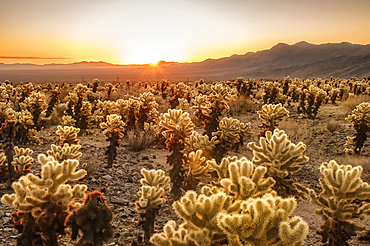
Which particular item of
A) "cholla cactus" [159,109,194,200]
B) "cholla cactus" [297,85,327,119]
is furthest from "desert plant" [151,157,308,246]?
"cholla cactus" [297,85,327,119]

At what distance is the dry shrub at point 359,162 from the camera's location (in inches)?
234

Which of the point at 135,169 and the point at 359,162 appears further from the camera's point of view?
the point at 359,162

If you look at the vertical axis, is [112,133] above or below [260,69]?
below

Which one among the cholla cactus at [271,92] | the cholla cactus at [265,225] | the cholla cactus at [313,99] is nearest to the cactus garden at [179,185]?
the cholla cactus at [265,225]

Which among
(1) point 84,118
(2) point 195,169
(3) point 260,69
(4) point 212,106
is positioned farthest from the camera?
(3) point 260,69

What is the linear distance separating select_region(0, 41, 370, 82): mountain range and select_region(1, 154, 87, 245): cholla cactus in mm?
75346

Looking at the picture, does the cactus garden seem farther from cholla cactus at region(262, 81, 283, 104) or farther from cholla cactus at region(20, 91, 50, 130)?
cholla cactus at region(262, 81, 283, 104)

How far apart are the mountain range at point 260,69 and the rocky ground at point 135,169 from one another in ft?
228

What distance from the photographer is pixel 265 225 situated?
137cm

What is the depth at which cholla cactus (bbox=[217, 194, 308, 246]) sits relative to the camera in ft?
4.28

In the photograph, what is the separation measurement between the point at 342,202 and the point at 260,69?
121506mm

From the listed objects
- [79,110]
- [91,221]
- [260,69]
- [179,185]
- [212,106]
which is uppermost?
[260,69]

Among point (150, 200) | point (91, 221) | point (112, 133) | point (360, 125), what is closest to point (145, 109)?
point (112, 133)

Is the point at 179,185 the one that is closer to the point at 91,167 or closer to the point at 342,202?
the point at 91,167
